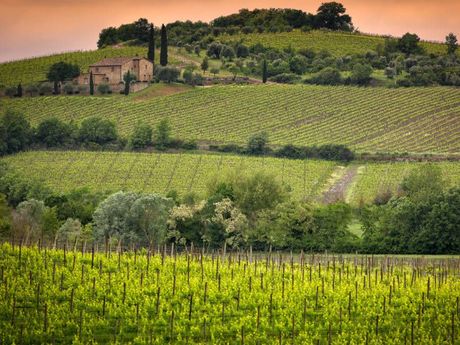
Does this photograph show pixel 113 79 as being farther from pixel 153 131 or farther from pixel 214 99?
pixel 153 131

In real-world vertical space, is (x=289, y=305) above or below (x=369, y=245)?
above

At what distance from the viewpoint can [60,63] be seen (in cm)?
12962

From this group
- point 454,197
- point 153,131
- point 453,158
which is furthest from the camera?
point 153,131

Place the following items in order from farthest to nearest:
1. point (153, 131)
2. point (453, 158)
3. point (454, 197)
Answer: point (153, 131), point (453, 158), point (454, 197)

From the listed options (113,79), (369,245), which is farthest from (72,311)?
(113,79)

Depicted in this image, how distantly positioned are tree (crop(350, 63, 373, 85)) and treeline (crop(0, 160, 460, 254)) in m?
53.7

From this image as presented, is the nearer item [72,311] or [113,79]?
[72,311]

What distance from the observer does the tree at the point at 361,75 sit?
12625cm

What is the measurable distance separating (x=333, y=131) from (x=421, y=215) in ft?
126

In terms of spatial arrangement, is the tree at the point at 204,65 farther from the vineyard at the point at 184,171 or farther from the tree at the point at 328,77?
the vineyard at the point at 184,171

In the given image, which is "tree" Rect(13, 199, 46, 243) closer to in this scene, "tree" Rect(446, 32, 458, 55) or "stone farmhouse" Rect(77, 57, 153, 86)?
"stone farmhouse" Rect(77, 57, 153, 86)

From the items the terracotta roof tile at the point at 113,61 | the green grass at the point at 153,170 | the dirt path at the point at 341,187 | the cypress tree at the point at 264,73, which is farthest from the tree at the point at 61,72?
the dirt path at the point at 341,187

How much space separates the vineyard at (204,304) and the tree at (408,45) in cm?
11090

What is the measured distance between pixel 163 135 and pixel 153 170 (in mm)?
10582
